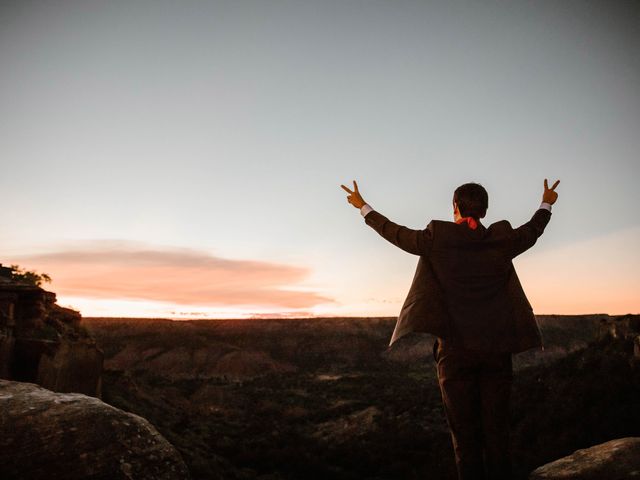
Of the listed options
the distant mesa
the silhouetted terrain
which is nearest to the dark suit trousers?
the silhouetted terrain

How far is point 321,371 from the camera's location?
1457 inches

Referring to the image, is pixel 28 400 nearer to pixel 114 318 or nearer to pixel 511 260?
pixel 511 260

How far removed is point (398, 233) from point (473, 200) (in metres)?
0.56

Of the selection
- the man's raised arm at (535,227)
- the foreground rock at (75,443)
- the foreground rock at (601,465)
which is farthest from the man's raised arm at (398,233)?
the foreground rock at (75,443)

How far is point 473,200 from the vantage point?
2861 mm

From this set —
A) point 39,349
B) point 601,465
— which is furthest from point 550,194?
point 39,349

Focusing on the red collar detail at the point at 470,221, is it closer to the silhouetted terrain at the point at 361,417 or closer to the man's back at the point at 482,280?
the man's back at the point at 482,280

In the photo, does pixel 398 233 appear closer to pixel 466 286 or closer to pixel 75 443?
pixel 466 286

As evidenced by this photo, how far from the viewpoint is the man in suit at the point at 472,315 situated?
2.51 m

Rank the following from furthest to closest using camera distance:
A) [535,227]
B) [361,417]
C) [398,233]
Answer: [361,417] → [535,227] → [398,233]

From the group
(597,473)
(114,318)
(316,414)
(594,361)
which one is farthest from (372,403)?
(114,318)

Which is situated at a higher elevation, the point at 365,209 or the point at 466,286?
the point at 365,209

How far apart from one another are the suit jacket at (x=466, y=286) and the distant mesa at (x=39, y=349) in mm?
7757

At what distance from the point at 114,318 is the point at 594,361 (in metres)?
41.9
